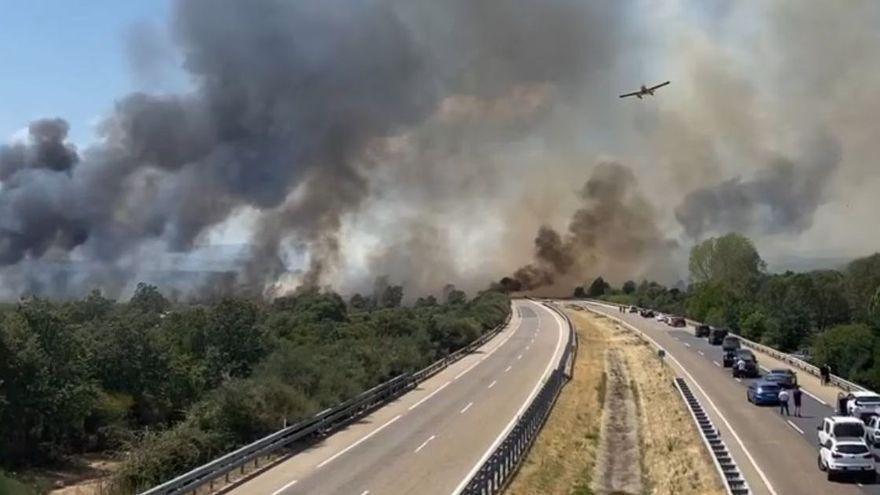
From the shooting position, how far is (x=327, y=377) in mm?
50062

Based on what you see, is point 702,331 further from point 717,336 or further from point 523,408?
point 523,408

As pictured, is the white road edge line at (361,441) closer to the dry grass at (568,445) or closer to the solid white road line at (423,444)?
the solid white road line at (423,444)

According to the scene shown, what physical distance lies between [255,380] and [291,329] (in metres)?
38.8

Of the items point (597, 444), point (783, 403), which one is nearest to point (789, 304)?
point (783, 403)

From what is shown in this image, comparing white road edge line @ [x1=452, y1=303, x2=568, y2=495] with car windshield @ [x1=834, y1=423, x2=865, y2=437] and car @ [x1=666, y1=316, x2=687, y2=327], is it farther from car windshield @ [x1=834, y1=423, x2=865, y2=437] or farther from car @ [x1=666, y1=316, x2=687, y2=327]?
car @ [x1=666, y1=316, x2=687, y2=327]

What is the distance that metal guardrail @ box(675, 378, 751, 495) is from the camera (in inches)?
1160

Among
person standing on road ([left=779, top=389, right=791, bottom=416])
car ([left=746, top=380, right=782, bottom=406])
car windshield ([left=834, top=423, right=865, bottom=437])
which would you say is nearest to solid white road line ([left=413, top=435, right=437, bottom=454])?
car windshield ([left=834, top=423, right=865, bottom=437])

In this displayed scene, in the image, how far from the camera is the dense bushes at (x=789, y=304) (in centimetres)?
7444

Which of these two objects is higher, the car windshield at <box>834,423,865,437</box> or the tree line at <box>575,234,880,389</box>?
the tree line at <box>575,234,880,389</box>

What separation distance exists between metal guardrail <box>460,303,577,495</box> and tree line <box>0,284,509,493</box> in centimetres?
1002

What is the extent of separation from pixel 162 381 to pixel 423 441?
19.6 m

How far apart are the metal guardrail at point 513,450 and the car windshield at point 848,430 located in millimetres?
10965

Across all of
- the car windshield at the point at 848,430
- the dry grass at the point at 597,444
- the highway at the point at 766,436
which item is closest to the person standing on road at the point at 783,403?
the highway at the point at 766,436

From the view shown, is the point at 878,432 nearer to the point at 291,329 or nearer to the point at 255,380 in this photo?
the point at 255,380
